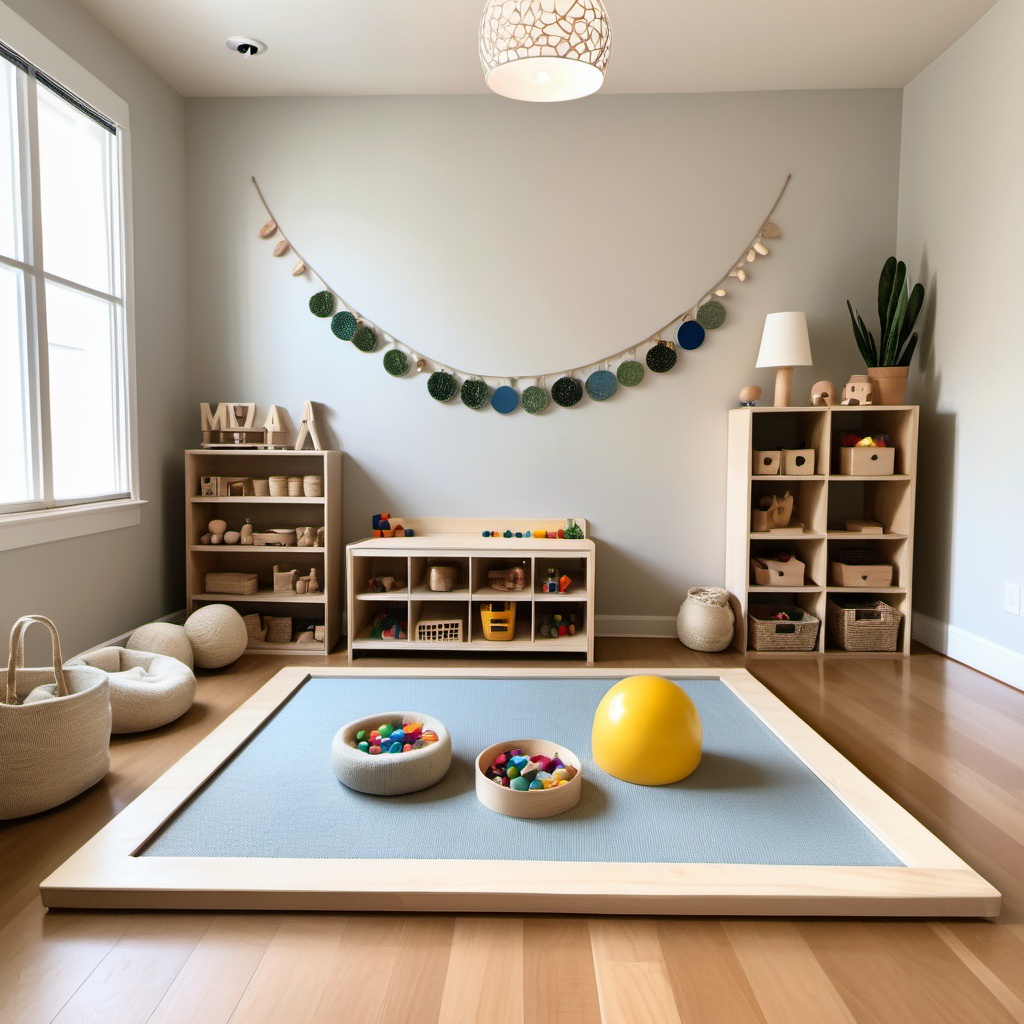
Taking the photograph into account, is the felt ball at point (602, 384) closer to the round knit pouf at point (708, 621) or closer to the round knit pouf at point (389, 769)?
the round knit pouf at point (708, 621)

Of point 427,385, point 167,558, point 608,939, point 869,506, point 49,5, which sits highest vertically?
point 49,5

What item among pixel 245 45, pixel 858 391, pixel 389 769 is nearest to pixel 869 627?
pixel 858 391

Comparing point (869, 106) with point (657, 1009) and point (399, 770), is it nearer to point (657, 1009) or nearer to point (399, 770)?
point (399, 770)

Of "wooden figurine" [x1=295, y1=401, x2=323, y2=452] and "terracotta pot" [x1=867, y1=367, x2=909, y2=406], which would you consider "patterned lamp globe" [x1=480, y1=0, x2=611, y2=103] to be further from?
"terracotta pot" [x1=867, y1=367, x2=909, y2=406]

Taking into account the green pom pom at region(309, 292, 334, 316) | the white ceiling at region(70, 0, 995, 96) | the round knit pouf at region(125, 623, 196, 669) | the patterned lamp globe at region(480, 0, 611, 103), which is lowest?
the round knit pouf at region(125, 623, 196, 669)

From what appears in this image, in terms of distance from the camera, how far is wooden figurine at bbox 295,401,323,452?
3.48 m

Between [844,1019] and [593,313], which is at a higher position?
[593,313]

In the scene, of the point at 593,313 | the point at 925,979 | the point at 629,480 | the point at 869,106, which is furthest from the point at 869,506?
the point at 925,979

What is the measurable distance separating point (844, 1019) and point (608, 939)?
15.7 inches

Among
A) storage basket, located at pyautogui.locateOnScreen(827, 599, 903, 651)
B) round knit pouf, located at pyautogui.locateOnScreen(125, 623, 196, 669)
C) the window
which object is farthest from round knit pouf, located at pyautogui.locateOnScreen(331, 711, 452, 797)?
storage basket, located at pyautogui.locateOnScreen(827, 599, 903, 651)

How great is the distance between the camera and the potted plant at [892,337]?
3359 millimetres

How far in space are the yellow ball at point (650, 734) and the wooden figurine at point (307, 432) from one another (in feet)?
6.82

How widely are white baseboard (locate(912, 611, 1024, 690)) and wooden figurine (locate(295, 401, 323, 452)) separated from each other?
9.60 ft

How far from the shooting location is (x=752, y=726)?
93.4 inches
